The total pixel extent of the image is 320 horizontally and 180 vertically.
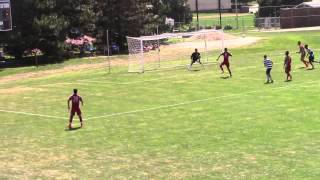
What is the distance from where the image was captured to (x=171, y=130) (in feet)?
75.4

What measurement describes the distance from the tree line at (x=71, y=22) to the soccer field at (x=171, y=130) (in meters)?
22.6

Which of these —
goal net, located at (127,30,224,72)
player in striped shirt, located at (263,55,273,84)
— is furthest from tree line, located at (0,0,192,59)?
player in striped shirt, located at (263,55,273,84)

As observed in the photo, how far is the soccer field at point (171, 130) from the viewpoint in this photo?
677 inches

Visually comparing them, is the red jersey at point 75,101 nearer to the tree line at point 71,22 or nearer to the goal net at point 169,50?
the goal net at point 169,50

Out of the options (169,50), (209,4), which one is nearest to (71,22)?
(169,50)

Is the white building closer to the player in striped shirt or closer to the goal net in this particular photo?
the goal net

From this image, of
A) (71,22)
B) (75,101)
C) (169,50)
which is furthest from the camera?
(71,22)

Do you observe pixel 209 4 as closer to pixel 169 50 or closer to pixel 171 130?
pixel 169 50

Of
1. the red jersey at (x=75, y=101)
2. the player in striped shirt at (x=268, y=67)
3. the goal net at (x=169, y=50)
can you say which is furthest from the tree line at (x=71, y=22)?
the red jersey at (x=75, y=101)

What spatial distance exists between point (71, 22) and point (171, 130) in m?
48.8

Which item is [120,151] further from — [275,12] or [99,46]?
[275,12]

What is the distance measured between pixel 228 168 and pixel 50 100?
772 inches

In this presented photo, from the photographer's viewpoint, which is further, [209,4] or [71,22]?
[209,4]

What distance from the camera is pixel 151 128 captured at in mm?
23656
